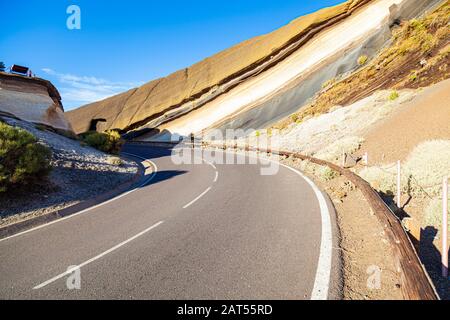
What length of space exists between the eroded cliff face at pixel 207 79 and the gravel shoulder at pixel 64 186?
29590mm

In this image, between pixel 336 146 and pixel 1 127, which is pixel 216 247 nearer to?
pixel 1 127

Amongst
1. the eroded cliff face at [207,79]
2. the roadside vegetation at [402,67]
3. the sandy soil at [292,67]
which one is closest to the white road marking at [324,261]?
the roadside vegetation at [402,67]

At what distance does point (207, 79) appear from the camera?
4644 cm

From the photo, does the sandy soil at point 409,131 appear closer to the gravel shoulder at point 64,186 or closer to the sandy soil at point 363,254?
the sandy soil at point 363,254

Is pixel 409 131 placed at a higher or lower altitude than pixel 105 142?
higher

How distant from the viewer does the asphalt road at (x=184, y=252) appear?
3.71 m

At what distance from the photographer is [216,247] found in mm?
4934

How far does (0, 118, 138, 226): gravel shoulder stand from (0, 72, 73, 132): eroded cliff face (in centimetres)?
728

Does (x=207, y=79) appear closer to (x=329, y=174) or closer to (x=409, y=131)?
(x=409, y=131)

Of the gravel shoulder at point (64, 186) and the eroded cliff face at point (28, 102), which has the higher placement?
the eroded cliff face at point (28, 102)

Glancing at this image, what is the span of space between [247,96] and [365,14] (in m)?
16.2

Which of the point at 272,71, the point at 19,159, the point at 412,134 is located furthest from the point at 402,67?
the point at 19,159

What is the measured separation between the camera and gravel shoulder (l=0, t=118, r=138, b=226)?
7.77 metres

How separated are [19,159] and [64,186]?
6.04 feet
